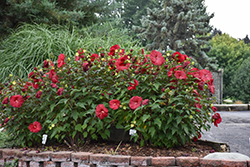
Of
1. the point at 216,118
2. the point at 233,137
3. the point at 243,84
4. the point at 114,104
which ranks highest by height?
the point at 243,84

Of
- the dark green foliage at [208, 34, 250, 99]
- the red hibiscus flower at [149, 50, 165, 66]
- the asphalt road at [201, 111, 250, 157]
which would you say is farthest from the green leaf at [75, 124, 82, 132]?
the dark green foliage at [208, 34, 250, 99]

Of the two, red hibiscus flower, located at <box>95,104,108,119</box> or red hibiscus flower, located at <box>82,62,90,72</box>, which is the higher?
red hibiscus flower, located at <box>82,62,90,72</box>

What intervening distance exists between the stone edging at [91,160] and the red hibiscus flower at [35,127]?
230 millimetres

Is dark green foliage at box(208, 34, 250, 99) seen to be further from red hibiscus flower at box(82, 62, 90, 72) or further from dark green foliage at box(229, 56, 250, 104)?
red hibiscus flower at box(82, 62, 90, 72)

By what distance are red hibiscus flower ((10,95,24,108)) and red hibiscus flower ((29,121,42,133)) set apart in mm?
235

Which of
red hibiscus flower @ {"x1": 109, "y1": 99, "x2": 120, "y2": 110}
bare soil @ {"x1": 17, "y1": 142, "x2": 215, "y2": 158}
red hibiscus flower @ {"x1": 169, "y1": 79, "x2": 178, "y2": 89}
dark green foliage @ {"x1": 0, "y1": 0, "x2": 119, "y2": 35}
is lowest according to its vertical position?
bare soil @ {"x1": 17, "y1": 142, "x2": 215, "y2": 158}

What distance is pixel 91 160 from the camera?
205 centimetres

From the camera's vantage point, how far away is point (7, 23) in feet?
16.9

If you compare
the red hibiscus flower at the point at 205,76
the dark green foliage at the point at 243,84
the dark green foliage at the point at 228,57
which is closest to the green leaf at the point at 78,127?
the red hibiscus flower at the point at 205,76

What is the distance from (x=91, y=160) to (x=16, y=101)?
97 centimetres

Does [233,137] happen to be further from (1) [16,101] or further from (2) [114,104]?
(1) [16,101]

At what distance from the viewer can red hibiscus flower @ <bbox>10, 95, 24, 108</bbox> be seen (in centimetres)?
216

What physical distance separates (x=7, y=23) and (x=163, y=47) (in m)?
7.44

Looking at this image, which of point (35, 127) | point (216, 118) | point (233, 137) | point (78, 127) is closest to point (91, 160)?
point (78, 127)
